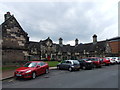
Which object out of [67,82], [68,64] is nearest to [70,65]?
[68,64]

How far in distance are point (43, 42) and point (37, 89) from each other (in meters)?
35.4

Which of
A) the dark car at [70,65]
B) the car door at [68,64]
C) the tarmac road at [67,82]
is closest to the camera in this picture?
the tarmac road at [67,82]

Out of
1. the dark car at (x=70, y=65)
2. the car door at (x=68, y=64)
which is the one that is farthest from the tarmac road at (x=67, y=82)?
the car door at (x=68, y=64)

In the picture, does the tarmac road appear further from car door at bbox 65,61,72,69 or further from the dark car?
car door at bbox 65,61,72,69

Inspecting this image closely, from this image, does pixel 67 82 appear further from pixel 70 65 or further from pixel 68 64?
pixel 68 64

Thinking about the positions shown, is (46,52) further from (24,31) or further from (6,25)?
(6,25)

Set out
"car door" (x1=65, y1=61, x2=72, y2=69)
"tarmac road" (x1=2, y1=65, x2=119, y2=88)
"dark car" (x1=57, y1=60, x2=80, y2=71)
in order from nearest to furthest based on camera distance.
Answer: "tarmac road" (x1=2, y1=65, x2=119, y2=88) < "dark car" (x1=57, y1=60, x2=80, y2=71) < "car door" (x1=65, y1=61, x2=72, y2=69)

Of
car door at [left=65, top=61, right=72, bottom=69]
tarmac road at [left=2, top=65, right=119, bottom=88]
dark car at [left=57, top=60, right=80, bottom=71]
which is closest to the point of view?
tarmac road at [left=2, top=65, right=119, bottom=88]

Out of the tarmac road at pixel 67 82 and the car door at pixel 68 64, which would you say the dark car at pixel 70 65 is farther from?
the tarmac road at pixel 67 82

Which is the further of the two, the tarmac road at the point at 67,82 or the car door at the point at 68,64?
the car door at the point at 68,64

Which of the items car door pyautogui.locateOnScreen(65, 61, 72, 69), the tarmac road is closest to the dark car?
car door pyautogui.locateOnScreen(65, 61, 72, 69)

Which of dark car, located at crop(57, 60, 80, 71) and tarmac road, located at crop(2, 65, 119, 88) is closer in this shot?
tarmac road, located at crop(2, 65, 119, 88)

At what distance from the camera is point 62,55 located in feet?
153

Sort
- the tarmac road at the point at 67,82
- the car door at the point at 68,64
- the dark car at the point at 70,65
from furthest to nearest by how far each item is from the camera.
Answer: the car door at the point at 68,64, the dark car at the point at 70,65, the tarmac road at the point at 67,82
